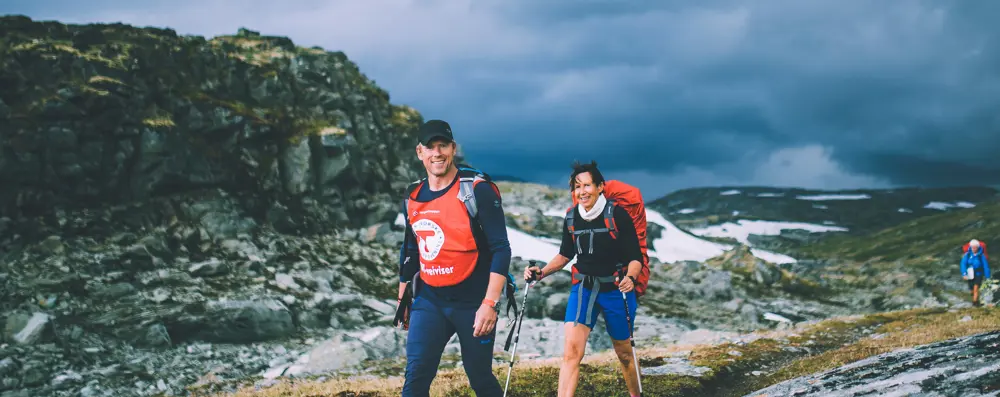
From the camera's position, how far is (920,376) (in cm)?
761

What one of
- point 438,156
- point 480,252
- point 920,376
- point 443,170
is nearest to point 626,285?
point 480,252

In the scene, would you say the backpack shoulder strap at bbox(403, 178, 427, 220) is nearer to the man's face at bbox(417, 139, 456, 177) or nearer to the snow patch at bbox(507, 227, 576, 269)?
the man's face at bbox(417, 139, 456, 177)

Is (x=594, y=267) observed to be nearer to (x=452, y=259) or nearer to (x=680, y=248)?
(x=452, y=259)

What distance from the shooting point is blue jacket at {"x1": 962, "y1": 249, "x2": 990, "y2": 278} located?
2772cm

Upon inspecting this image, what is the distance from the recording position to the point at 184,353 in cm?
2683

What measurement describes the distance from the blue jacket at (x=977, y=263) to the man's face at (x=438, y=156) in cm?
3022

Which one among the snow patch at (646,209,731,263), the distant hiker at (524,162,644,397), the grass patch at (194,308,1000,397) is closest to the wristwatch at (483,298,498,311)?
the distant hiker at (524,162,644,397)

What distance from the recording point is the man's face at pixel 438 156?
653cm

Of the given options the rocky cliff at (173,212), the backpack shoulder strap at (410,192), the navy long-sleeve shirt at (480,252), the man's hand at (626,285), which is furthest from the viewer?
the rocky cliff at (173,212)

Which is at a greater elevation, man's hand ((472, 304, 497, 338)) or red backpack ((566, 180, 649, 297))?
red backpack ((566, 180, 649, 297))

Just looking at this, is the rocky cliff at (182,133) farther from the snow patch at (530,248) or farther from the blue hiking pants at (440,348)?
the blue hiking pants at (440,348)

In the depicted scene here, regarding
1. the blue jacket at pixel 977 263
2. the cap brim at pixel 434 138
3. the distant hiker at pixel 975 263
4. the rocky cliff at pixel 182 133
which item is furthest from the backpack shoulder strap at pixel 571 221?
the rocky cliff at pixel 182 133

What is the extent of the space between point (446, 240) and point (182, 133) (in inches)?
1799

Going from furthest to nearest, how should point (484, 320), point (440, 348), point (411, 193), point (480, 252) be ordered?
point (411, 193) → point (440, 348) → point (480, 252) → point (484, 320)
